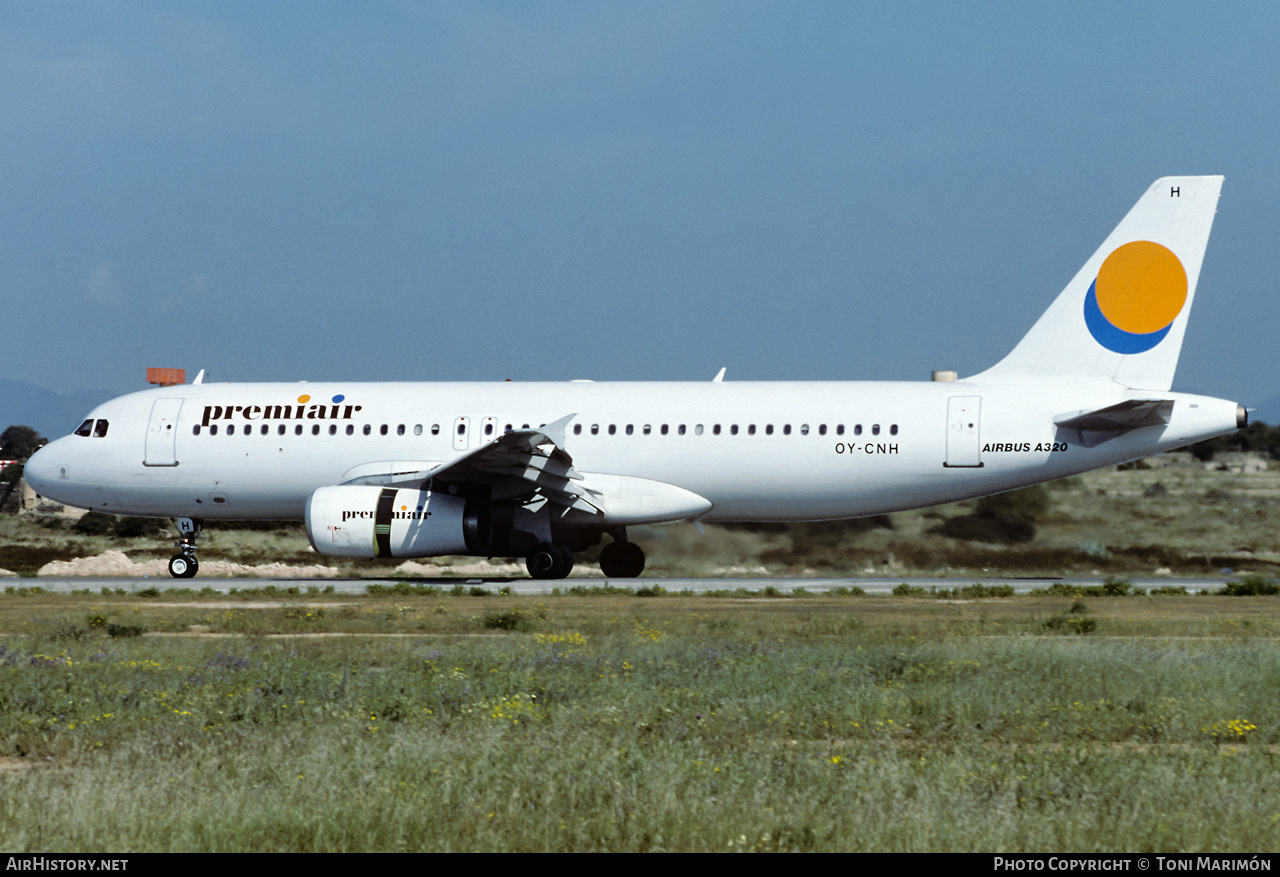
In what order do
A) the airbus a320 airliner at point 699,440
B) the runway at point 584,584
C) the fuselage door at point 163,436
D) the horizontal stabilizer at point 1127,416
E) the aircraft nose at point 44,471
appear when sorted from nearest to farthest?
the horizontal stabilizer at point 1127,416, the runway at point 584,584, the airbus a320 airliner at point 699,440, the fuselage door at point 163,436, the aircraft nose at point 44,471

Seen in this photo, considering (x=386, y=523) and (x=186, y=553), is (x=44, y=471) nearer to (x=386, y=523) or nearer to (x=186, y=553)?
(x=186, y=553)

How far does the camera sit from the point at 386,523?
25.9 meters

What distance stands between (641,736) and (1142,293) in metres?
19.9

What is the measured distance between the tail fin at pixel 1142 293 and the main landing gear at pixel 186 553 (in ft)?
60.8

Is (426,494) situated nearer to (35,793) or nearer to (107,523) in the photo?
(35,793)

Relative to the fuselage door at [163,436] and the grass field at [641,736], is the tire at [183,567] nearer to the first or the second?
the fuselage door at [163,436]

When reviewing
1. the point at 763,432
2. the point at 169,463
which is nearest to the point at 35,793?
the point at 763,432

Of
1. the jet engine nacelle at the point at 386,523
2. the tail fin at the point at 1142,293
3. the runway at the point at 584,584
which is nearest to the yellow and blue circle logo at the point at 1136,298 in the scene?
the tail fin at the point at 1142,293

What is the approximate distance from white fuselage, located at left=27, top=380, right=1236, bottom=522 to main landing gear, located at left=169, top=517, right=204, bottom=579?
0.28 meters

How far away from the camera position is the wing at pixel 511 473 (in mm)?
25875

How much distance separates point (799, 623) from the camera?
60.4ft

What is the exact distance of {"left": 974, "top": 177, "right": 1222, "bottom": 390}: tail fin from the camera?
26406 millimetres

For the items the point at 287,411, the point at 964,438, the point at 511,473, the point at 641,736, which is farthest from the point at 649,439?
the point at 641,736

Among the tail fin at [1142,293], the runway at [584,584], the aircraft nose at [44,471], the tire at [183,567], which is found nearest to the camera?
the runway at [584,584]
